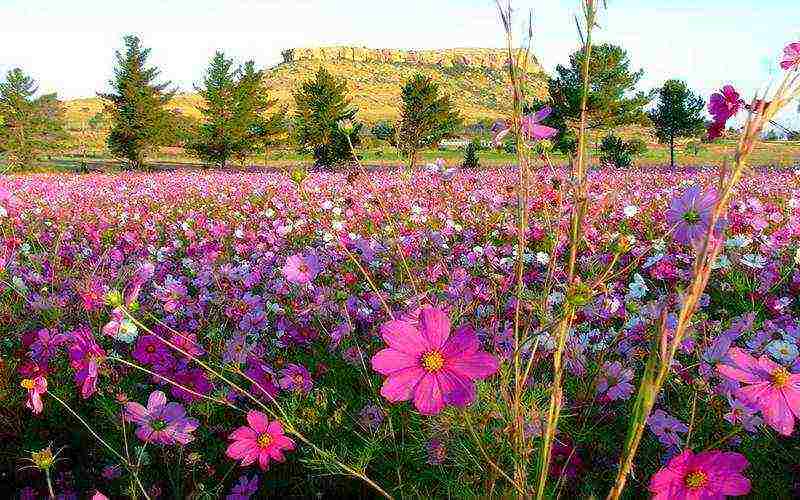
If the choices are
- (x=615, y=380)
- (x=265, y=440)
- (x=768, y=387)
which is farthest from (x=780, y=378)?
(x=265, y=440)

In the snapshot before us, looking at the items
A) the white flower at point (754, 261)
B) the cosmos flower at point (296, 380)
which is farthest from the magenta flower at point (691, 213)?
the white flower at point (754, 261)

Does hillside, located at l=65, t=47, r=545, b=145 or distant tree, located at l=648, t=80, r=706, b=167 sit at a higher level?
hillside, located at l=65, t=47, r=545, b=145

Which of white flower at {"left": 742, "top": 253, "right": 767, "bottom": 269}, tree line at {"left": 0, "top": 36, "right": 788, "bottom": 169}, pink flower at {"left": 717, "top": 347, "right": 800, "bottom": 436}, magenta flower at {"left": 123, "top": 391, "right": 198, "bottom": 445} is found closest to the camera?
pink flower at {"left": 717, "top": 347, "right": 800, "bottom": 436}

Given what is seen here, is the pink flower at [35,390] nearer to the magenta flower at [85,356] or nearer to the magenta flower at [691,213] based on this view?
the magenta flower at [85,356]

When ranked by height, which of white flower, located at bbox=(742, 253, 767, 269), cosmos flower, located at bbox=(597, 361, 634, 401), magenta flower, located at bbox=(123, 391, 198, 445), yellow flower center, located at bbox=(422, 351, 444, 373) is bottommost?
magenta flower, located at bbox=(123, 391, 198, 445)

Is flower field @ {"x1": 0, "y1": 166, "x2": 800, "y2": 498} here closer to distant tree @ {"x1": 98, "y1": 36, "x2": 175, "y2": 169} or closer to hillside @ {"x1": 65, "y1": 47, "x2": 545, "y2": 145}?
distant tree @ {"x1": 98, "y1": 36, "x2": 175, "y2": 169}

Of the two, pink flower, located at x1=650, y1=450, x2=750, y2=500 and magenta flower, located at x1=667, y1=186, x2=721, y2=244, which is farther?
magenta flower, located at x1=667, y1=186, x2=721, y2=244

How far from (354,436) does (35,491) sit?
1.19 m

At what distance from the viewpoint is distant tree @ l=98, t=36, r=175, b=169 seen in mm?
35562

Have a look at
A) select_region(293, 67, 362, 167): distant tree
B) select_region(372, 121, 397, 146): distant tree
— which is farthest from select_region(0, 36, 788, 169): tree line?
select_region(372, 121, 397, 146): distant tree

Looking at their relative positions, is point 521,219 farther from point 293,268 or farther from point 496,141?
point 293,268

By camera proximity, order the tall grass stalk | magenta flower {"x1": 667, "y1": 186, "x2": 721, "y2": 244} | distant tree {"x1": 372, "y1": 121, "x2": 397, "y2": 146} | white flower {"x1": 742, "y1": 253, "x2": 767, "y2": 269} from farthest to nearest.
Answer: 1. white flower {"x1": 742, "y1": 253, "x2": 767, "y2": 269}
2. distant tree {"x1": 372, "y1": 121, "x2": 397, "y2": 146}
3. magenta flower {"x1": 667, "y1": 186, "x2": 721, "y2": 244}
4. the tall grass stalk

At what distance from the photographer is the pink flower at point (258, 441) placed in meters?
1.53

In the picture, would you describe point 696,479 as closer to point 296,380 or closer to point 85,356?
point 296,380
